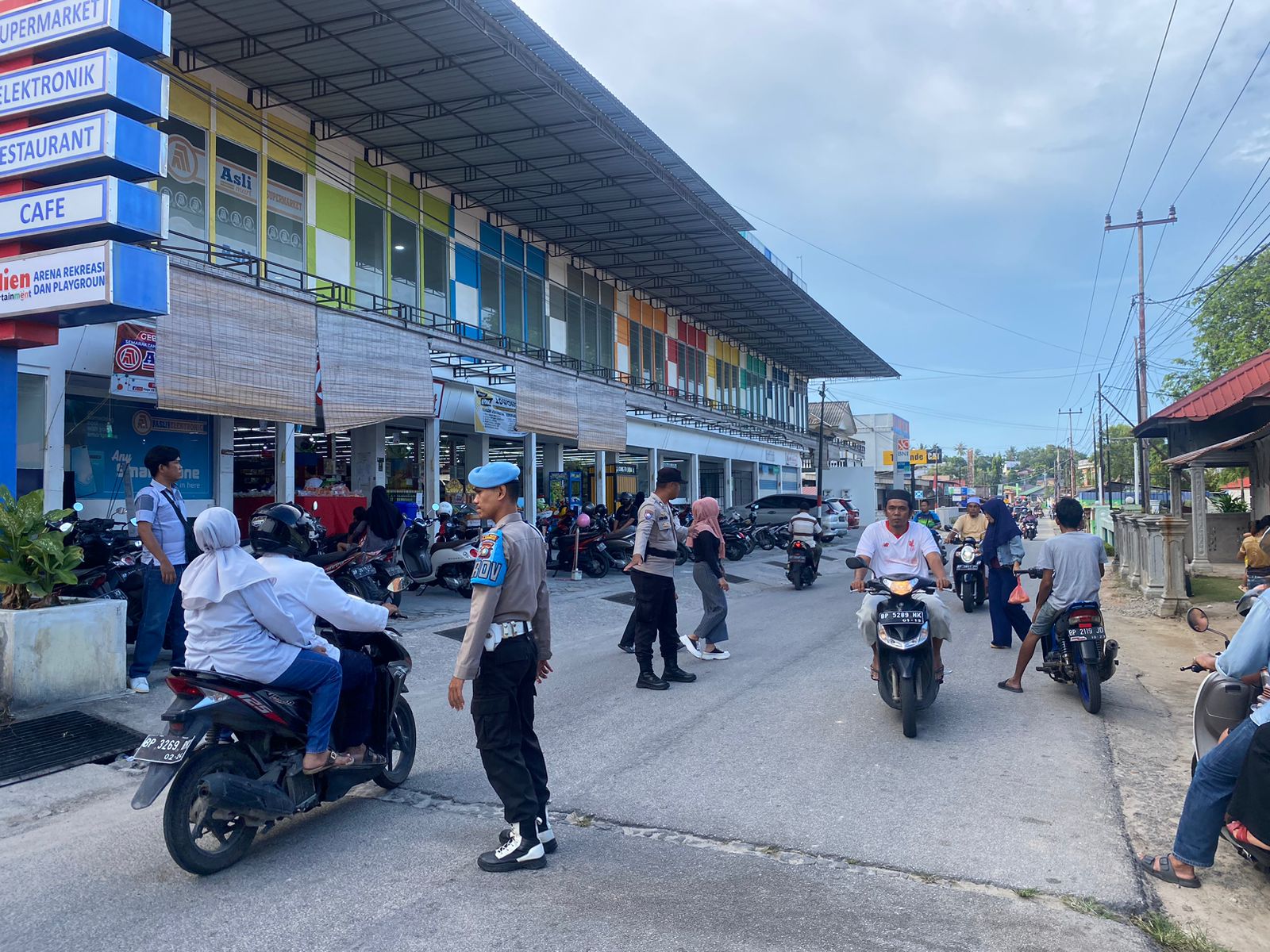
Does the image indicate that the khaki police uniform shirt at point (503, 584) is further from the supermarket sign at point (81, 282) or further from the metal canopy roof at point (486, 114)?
the metal canopy roof at point (486, 114)

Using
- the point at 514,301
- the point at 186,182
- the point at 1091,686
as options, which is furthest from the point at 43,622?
the point at 514,301

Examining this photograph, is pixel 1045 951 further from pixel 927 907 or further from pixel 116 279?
pixel 116 279

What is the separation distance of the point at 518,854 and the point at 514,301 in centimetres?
2016

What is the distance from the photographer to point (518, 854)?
4152mm

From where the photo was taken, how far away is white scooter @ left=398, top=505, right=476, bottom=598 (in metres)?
13.6

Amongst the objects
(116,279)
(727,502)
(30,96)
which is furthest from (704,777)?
(727,502)

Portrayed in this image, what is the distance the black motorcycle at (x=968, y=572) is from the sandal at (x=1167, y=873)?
29.9 ft

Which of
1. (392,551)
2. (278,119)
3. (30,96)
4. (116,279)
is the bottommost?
(392,551)

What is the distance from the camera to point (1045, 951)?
3367 mm

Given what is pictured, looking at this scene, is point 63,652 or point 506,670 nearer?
point 506,670

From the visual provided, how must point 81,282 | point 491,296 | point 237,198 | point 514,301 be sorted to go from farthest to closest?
point 514,301, point 491,296, point 237,198, point 81,282

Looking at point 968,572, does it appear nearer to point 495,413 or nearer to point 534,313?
point 495,413

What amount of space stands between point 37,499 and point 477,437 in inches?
553

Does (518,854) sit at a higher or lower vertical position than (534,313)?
lower
